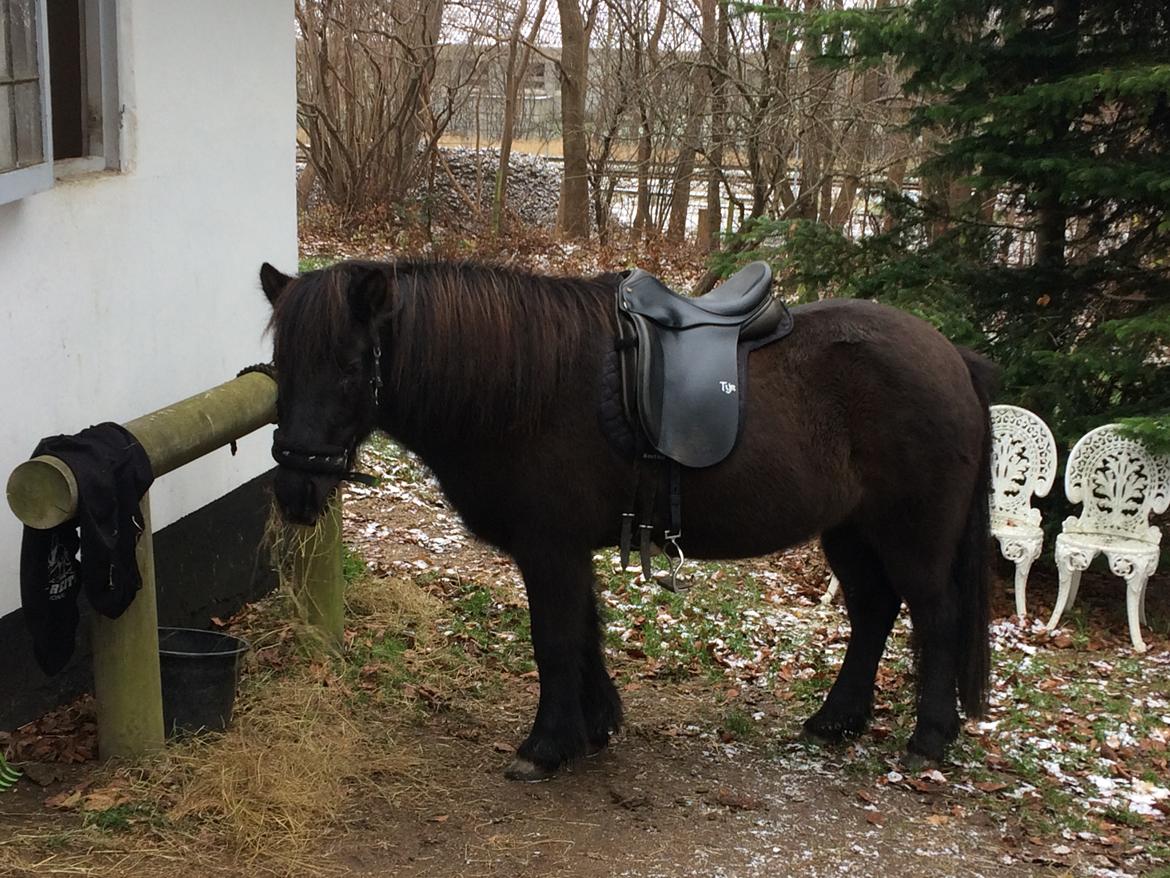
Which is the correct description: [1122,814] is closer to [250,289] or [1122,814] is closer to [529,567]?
[529,567]

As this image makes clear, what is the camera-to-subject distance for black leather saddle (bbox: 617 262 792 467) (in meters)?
3.88

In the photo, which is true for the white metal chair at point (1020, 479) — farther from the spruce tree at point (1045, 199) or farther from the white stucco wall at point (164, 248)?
the white stucco wall at point (164, 248)

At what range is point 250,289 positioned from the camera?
5527mm

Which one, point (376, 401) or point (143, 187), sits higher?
point (143, 187)

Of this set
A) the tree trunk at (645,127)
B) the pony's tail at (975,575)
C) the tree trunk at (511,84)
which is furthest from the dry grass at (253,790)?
the tree trunk at (511,84)

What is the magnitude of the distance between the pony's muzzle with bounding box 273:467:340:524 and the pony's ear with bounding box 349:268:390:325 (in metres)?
0.52

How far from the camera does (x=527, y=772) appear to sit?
163 inches

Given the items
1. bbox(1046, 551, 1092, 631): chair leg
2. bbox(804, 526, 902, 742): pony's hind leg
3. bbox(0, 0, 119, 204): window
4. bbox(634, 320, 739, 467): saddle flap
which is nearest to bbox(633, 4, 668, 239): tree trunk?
bbox(1046, 551, 1092, 631): chair leg

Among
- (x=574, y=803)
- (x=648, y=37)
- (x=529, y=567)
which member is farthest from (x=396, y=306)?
(x=648, y=37)

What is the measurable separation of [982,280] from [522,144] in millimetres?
21591

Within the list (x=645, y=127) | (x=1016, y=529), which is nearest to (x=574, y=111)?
(x=645, y=127)

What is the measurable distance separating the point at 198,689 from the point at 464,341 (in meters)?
1.66

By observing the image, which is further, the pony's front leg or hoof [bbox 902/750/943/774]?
hoof [bbox 902/750/943/774]

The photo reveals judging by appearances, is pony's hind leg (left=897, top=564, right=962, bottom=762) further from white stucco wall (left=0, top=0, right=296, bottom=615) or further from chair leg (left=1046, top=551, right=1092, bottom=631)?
white stucco wall (left=0, top=0, right=296, bottom=615)
